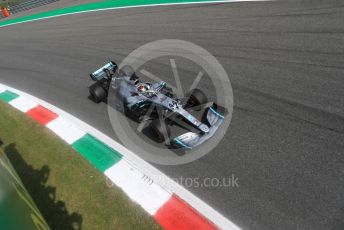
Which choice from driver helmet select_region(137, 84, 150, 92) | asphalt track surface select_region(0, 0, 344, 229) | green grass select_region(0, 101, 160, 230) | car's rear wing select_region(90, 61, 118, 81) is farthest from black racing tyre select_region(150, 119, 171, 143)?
car's rear wing select_region(90, 61, 118, 81)

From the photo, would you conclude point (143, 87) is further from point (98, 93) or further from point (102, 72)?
point (102, 72)

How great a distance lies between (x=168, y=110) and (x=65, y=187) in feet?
7.84

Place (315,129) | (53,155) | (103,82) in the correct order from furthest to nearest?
(103,82) < (53,155) < (315,129)

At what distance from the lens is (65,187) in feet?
17.8

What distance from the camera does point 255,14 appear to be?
29.5 ft

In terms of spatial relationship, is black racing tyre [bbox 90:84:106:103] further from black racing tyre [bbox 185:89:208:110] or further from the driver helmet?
black racing tyre [bbox 185:89:208:110]

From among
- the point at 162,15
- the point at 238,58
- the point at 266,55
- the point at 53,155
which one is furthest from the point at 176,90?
the point at 162,15

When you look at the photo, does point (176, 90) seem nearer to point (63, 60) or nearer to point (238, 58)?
point (238, 58)

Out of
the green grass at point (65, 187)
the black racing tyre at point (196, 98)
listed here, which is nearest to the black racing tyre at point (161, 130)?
the black racing tyre at point (196, 98)

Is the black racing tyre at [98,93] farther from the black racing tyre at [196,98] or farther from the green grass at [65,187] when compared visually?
the black racing tyre at [196,98]

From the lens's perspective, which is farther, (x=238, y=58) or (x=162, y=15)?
(x=162, y=15)

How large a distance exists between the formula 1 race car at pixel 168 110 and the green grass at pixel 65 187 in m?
1.40

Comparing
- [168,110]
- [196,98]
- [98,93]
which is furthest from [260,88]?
[98,93]

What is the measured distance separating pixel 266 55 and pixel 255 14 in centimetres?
241
